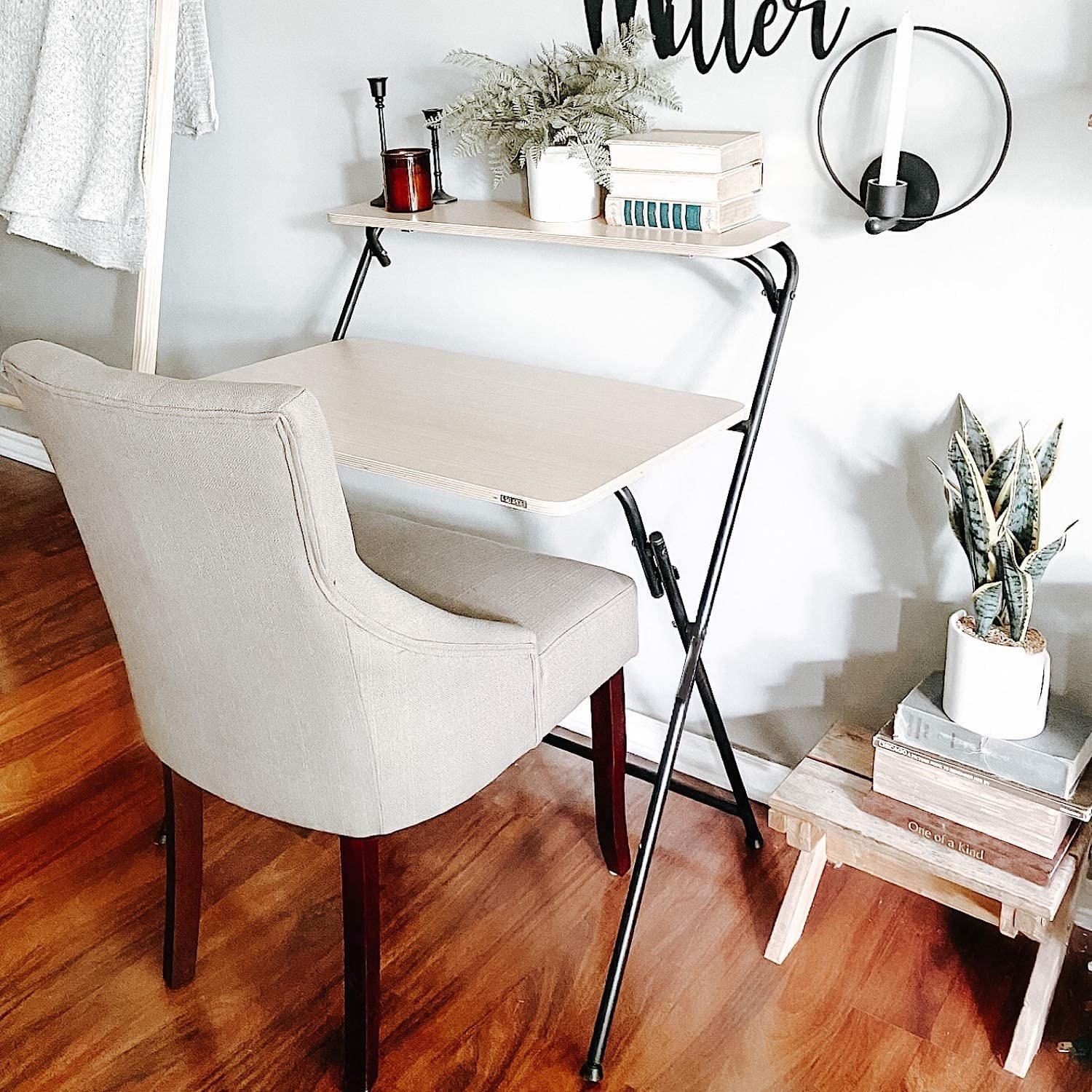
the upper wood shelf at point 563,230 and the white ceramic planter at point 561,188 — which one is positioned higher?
the white ceramic planter at point 561,188

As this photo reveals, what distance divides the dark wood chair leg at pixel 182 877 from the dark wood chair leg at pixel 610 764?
1.83 ft

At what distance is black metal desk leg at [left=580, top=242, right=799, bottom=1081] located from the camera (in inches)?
60.6

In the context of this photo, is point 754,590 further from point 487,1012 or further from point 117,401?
point 117,401

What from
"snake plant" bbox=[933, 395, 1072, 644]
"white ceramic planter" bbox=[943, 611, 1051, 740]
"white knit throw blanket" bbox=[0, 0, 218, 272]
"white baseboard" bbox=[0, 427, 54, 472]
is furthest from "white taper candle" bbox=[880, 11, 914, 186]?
"white baseboard" bbox=[0, 427, 54, 472]

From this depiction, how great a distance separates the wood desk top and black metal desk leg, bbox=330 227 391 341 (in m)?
0.10

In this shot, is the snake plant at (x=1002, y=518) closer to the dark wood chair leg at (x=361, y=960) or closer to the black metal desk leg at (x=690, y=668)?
the black metal desk leg at (x=690, y=668)

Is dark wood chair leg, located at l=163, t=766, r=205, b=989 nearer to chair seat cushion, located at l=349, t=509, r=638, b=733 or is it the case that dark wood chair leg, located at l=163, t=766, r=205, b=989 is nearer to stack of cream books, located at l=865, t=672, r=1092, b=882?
chair seat cushion, located at l=349, t=509, r=638, b=733

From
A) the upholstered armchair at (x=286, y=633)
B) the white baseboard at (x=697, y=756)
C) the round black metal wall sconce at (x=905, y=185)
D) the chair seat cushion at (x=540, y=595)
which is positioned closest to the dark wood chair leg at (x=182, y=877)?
the upholstered armchair at (x=286, y=633)

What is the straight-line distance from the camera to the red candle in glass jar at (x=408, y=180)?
182 centimetres

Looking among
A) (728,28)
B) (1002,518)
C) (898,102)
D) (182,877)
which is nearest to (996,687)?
(1002,518)

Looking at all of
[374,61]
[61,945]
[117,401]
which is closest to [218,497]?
[117,401]

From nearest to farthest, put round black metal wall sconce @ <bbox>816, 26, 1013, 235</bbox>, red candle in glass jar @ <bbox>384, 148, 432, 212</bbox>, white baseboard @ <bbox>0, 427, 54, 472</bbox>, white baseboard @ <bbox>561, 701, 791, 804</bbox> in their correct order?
round black metal wall sconce @ <bbox>816, 26, 1013, 235</bbox> < red candle in glass jar @ <bbox>384, 148, 432, 212</bbox> < white baseboard @ <bbox>561, 701, 791, 804</bbox> < white baseboard @ <bbox>0, 427, 54, 472</bbox>

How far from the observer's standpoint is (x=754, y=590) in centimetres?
191

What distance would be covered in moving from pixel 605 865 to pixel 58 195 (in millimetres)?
1498
